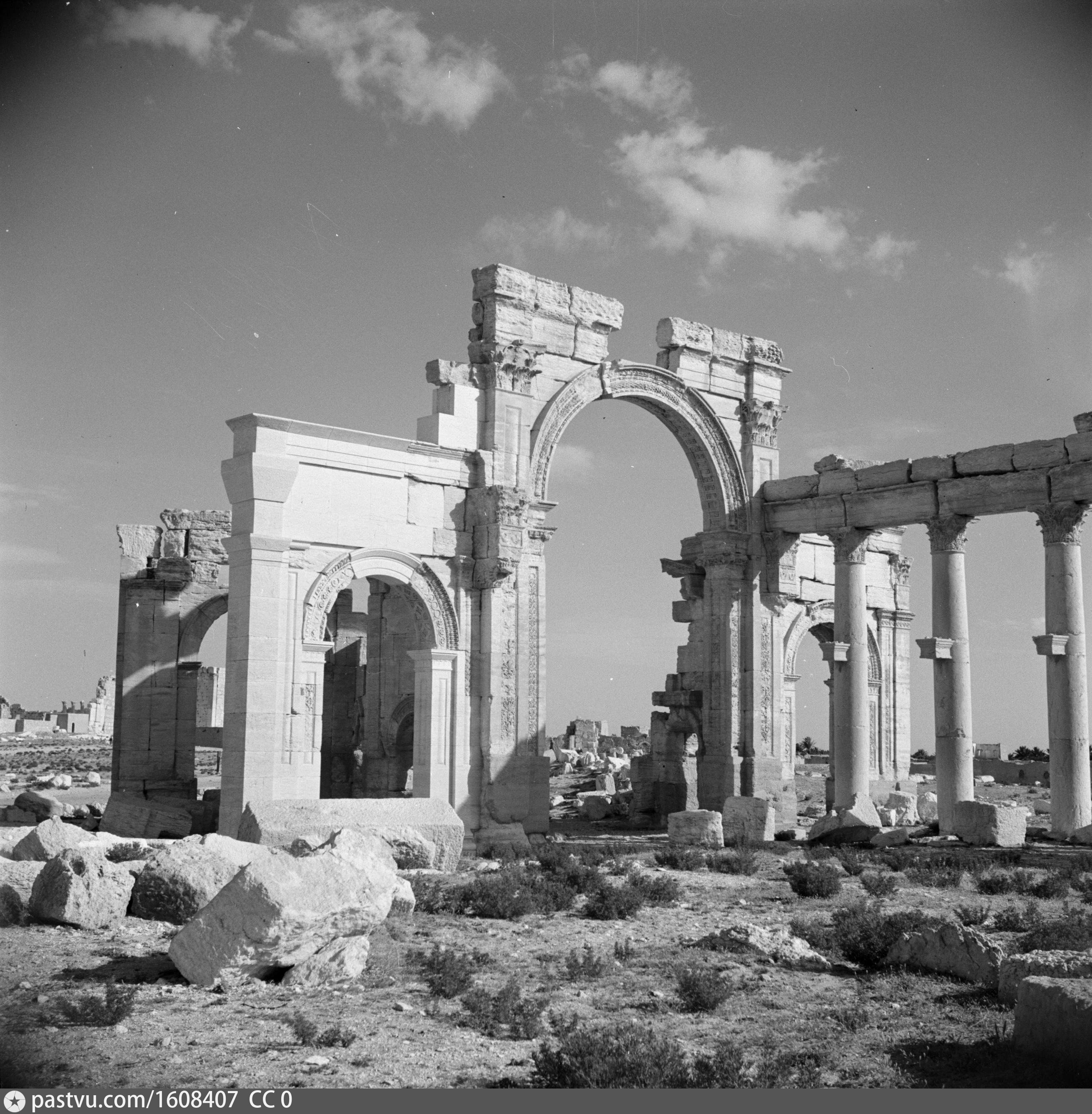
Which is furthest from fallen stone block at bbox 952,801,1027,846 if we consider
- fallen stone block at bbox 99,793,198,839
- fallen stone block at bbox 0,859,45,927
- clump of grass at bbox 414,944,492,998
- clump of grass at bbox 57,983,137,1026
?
clump of grass at bbox 57,983,137,1026

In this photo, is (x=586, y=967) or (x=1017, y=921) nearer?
(x=586, y=967)

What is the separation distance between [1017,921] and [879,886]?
2677 millimetres

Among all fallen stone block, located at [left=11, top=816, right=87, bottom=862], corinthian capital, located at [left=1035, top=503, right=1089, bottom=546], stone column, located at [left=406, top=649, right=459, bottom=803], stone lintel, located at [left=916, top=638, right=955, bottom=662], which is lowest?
fallen stone block, located at [left=11, top=816, right=87, bottom=862]

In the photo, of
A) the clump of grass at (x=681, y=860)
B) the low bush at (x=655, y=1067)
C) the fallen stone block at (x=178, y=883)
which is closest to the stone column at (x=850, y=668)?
the clump of grass at (x=681, y=860)

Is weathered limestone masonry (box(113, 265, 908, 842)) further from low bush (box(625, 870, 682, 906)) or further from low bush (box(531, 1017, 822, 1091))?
low bush (box(531, 1017, 822, 1091))

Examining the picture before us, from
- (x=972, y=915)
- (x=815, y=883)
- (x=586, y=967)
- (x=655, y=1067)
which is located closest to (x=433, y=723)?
(x=815, y=883)

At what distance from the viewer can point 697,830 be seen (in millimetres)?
19641

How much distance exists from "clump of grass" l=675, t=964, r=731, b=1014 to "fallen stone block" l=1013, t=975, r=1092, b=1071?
2093mm

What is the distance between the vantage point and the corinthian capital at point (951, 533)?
22.0 metres

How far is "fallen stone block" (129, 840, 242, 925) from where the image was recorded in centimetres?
1122

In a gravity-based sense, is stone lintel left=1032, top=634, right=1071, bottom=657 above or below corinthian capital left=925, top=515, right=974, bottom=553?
below

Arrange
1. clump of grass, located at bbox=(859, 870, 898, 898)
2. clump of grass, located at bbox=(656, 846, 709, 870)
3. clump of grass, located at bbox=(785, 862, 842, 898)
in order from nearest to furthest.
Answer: clump of grass, located at bbox=(785, 862, 842, 898)
clump of grass, located at bbox=(859, 870, 898, 898)
clump of grass, located at bbox=(656, 846, 709, 870)

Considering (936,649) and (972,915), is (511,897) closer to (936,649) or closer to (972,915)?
(972,915)

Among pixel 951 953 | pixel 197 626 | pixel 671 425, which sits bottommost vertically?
pixel 951 953
